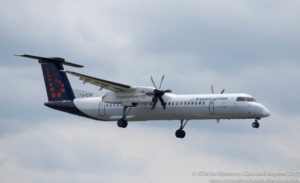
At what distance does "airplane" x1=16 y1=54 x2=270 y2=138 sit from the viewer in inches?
1639

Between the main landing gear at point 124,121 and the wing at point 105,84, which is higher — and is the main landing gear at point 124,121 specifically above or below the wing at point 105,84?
below

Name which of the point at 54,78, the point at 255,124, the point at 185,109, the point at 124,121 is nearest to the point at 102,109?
the point at 124,121

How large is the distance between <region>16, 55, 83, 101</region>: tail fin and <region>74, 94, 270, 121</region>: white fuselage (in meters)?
1.86

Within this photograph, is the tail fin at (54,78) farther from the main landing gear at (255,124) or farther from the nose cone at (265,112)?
the nose cone at (265,112)

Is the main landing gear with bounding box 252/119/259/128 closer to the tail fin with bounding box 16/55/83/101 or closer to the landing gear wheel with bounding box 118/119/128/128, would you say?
the landing gear wheel with bounding box 118/119/128/128

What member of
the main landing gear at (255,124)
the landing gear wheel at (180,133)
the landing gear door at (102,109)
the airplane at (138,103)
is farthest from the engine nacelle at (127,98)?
the main landing gear at (255,124)

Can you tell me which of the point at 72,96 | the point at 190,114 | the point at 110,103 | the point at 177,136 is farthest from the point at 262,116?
the point at 72,96

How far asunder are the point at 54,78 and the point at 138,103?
7.88m

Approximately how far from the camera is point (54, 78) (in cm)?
4912

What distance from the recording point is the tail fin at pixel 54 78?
4866cm

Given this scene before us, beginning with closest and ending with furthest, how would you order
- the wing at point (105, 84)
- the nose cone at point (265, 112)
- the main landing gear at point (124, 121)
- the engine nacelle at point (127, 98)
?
the nose cone at point (265, 112), the wing at point (105, 84), the engine nacelle at point (127, 98), the main landing gear at point (124, 121)

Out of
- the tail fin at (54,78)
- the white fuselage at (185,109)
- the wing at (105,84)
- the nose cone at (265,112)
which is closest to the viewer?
the nose cone at (265,112)

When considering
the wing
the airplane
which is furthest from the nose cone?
the wing

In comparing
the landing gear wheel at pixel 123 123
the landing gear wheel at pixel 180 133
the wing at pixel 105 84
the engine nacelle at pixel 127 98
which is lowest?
the landing gear wheel at pixel 180 133
